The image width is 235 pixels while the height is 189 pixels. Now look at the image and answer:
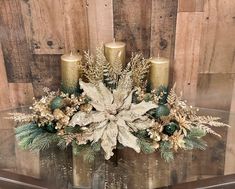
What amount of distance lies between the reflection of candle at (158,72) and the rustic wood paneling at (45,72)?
29cm

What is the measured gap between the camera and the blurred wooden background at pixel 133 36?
104 centimetres

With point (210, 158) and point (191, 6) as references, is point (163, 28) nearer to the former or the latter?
point (191, 6)

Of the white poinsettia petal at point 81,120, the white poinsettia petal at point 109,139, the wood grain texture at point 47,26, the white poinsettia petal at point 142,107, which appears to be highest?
the wood grain texture at point 47,26

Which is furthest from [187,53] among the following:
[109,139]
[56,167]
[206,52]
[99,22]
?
[56,167]

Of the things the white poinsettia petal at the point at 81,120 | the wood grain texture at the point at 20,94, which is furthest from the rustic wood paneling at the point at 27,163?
the wood grain texture at the point at 20,94

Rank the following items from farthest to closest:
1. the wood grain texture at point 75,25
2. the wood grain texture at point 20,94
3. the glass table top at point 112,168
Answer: the wood grain texture at point 20,94 → the wood grain texture at point 75,25 → the glass table top at point 112,168

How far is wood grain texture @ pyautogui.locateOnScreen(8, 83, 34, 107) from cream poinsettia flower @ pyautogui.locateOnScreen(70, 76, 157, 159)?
0.27 metres

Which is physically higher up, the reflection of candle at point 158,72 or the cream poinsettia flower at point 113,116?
the reflection of candle at point 158,72

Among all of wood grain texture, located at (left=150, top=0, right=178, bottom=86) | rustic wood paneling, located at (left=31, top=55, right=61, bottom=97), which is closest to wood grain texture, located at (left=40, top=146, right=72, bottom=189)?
rustic wood paneling, located at (left=31, top=55, right=61, bottom=97)

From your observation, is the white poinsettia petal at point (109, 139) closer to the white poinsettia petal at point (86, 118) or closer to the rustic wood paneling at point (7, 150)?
the white poinsettia petal at point (86, 118)

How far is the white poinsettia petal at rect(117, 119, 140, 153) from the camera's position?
34.6 inches

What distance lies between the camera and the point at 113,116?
92 centimetres

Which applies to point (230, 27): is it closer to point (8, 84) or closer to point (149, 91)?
point (149, 91)

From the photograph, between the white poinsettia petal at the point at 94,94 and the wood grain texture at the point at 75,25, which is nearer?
the white poinsettia petal at the point at 94,94
